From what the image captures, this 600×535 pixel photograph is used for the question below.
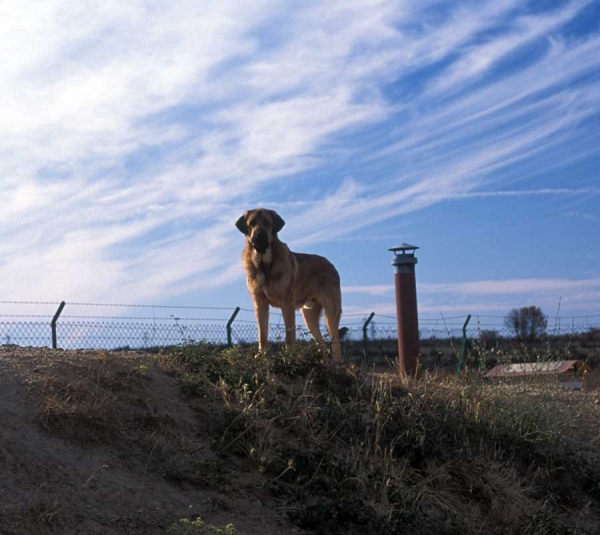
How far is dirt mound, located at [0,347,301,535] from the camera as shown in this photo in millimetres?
4770

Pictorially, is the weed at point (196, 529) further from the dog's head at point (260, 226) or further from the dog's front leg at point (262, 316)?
the dog's head at point (260, 226)

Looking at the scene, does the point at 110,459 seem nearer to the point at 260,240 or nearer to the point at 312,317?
the point at 260,240

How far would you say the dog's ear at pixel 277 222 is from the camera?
32.4 ft

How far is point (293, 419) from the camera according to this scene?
266 inches

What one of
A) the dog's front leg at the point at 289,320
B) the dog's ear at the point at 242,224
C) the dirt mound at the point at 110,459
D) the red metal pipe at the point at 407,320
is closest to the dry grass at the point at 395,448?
the dirt mound at the point at 110,459

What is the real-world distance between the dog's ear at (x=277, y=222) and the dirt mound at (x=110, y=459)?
3.39m

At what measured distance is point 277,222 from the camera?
32.6 ft

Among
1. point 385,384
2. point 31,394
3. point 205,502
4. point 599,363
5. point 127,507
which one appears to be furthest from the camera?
point 599,363

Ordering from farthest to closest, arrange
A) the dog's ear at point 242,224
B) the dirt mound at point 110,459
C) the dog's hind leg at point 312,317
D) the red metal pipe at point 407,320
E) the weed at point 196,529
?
the dog's hind leg at point 312,317 → the red metal pipe at point 407,320 → the dog's ear at point 242,224 → the dirt mound at point 110,459 → the weed at point 196,529

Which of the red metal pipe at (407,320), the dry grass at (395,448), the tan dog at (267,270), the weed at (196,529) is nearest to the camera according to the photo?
the weed at (196,529)

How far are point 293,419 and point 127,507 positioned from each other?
207 cm

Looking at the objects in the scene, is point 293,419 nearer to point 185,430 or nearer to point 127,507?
point 185,430

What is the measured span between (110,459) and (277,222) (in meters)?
4.92

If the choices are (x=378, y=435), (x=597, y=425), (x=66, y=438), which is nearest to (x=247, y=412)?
(x=378, y=435)
